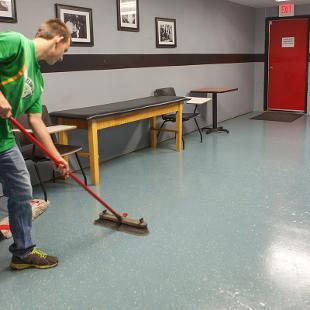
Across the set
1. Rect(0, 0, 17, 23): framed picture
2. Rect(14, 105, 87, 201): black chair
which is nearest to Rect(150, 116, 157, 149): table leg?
Rect(14, 105, 87, 201): black chair

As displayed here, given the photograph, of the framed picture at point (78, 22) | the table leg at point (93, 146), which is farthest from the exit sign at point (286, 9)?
the table leg at point (93, 146)

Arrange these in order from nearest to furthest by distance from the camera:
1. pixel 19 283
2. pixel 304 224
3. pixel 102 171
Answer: pixel 19 283 → pixel 304 224 → pixel 102 171

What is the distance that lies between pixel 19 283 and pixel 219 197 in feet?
6.42

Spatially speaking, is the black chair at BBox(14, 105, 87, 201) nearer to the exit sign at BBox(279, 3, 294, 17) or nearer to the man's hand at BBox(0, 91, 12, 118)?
the man's hand at BBox(0, 91, 12, 118)

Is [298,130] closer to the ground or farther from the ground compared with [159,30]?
closer to the ground

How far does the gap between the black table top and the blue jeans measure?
164cm

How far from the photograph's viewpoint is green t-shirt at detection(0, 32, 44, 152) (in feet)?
6.56

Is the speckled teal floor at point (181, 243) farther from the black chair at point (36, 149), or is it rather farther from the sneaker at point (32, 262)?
the black chair at point (36, 149)

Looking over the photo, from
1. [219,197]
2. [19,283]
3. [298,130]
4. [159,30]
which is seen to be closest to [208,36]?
[159,30]

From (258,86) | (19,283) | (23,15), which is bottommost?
(19,283)

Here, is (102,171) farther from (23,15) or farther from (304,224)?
(304,224)

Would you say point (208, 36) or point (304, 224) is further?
point (208, 36)

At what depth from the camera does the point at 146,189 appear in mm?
3922

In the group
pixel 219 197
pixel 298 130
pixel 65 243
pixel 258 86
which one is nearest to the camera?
pixel 65 243
